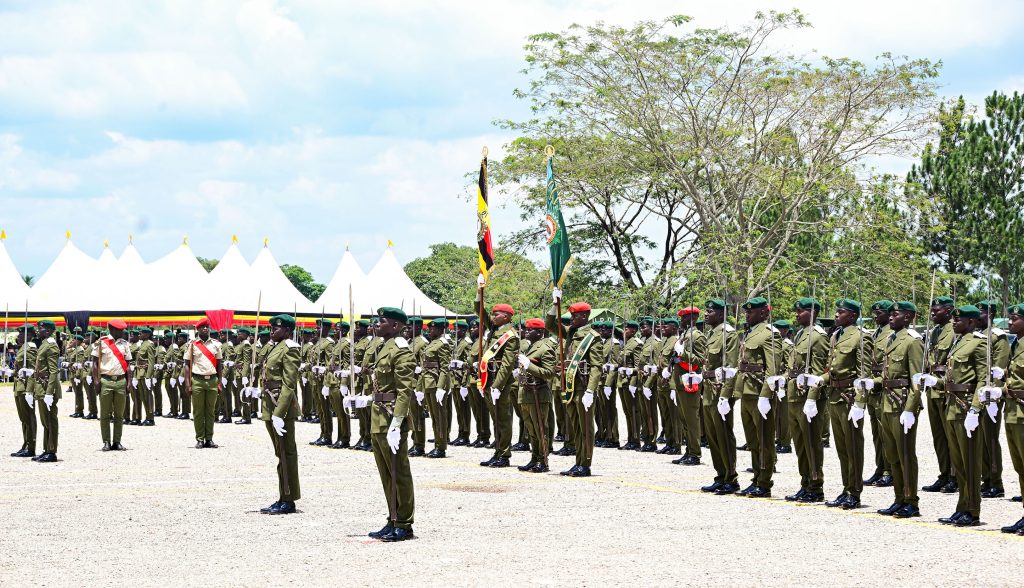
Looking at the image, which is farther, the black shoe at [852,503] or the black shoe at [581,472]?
the black shoe at [581,472]

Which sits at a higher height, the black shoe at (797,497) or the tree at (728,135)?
the tree at (728,135)

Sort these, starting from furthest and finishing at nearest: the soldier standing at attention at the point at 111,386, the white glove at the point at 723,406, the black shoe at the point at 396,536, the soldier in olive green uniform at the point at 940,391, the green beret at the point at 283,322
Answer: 1. the soldier standing at attention at the point at 111,386
2. the white glove at the point at 723,406
3. the green beret at the point at 283,322
4. the soldier in olive green uniform at the point at 940,391
5. the black shoe at the point at 396,536

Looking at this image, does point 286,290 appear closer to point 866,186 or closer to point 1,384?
point 1,384

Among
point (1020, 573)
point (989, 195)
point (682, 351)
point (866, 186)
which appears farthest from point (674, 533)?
point (989, 195)

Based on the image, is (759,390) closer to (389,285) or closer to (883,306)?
(883,306)

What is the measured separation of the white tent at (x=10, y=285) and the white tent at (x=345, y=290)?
12.2m

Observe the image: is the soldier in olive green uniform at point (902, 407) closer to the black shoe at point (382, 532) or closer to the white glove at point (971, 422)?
the white glove at point (971, 422)

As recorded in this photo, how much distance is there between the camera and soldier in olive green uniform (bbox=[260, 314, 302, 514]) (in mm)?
10977

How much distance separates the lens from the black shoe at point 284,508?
10.9m

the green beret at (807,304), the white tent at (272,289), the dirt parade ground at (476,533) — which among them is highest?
the white tent at (272,289)

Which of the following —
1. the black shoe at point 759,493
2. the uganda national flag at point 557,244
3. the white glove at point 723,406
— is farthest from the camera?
the uganda national flag at point 557,244

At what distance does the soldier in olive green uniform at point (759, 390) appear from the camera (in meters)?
12.2

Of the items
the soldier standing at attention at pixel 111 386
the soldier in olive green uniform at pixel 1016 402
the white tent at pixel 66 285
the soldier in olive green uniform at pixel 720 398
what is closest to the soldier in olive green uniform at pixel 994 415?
the soldier in olive green uniform at pixel 1016 402

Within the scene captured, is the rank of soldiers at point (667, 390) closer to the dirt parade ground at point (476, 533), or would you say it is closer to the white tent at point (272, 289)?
the dirt parade ground at point (476, 533)
